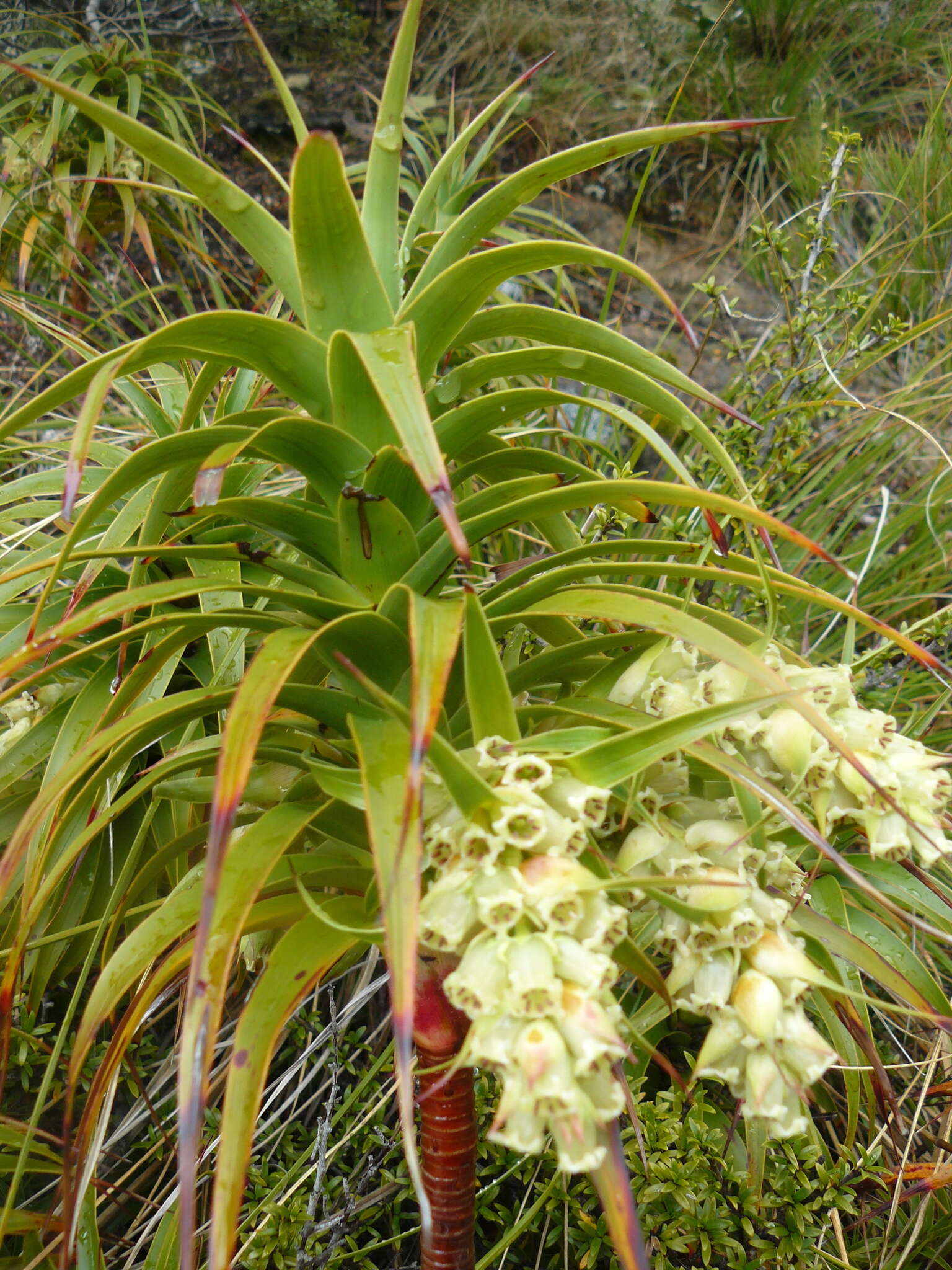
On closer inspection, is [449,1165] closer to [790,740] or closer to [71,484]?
[790,740]

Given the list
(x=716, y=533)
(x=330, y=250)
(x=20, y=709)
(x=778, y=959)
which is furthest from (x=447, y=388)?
(x=20, y=709)

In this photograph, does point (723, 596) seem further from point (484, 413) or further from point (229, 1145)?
point (229, 1145)

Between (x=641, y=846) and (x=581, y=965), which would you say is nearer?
(x=581, y=965)

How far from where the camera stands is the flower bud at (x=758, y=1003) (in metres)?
0.59

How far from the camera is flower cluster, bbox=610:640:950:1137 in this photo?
605mm

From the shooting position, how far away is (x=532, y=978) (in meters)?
0.53

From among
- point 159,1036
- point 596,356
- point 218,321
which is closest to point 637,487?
point 596,356

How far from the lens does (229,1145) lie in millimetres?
625

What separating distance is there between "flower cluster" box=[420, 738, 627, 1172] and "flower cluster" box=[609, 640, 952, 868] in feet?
0.53

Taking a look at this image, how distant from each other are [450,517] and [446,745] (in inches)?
5.9

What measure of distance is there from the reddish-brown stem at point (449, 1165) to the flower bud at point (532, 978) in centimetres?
41

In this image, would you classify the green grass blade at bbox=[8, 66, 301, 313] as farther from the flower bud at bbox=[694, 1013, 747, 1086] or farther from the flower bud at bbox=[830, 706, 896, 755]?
the flower bud at bbox=[694, 1013, 747, 1086]

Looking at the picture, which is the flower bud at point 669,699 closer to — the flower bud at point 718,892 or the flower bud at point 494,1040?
the flower bud at point 718,892

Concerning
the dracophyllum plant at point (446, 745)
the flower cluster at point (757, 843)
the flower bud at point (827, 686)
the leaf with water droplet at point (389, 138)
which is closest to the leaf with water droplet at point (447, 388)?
the dracophyllum plant at point (446, 745)
